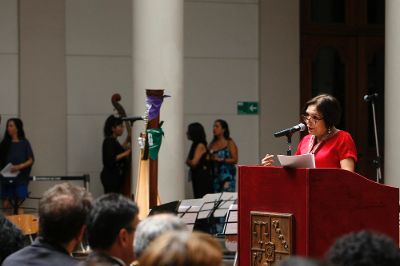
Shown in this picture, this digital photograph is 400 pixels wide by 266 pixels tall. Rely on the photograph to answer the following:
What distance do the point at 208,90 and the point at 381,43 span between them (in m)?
3.03

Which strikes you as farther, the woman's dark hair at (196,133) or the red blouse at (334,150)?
the woman's dark hair at (196,133)

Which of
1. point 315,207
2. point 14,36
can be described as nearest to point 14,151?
point 14,36

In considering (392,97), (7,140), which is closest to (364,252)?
(392,97)

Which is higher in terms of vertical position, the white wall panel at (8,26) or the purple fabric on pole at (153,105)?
the white wall panel at (8,26)

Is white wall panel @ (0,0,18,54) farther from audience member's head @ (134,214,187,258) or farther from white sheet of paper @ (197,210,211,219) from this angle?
audience member's head @ (134,214,187,258)

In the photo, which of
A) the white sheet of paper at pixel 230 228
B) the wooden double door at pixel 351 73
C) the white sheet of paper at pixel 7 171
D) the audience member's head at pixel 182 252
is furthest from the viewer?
the wooden double door at pixel 351 73

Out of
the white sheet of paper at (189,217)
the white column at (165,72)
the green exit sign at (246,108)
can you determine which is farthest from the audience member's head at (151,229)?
the green exit sign at (246,108)

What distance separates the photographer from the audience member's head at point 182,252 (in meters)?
2.52

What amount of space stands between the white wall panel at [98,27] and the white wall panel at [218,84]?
1052 mm

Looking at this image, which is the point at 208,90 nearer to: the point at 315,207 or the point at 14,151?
the point at 14,151

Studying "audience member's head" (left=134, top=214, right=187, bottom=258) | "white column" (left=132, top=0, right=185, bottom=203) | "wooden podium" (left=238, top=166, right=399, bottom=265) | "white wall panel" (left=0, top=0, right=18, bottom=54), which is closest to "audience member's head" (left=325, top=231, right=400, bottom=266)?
"audience member's head" (left=134, top=214, right=187, bottom=258)

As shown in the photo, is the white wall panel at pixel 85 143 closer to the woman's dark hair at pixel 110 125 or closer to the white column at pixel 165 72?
the woman's dark hair at pixel 110 125

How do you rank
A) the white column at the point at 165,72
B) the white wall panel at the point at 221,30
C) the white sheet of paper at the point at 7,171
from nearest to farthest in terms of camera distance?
1. the white column at the point at 165,72
2. the white sheet of paper at the point at 7,171
3. the white wall panel at the point at 221,30

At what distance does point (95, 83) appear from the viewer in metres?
12.4
